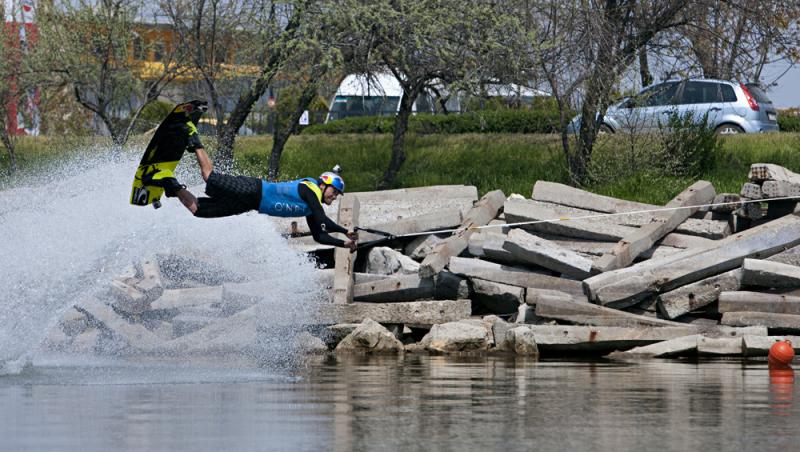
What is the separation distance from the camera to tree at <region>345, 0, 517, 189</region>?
2286cm

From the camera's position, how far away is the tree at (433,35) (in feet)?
75.0

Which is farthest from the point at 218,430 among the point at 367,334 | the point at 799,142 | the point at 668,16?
the point at 799,142

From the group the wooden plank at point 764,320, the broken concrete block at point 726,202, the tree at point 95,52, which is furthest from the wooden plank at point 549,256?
the tree at point 95,52

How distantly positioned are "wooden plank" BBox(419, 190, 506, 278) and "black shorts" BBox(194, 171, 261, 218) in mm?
2960

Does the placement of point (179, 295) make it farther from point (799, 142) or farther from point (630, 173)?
point (799, 142)

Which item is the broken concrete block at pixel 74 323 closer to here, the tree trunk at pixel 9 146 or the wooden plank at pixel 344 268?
the wooden plank at pixel 344 268

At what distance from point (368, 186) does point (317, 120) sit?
18.0m

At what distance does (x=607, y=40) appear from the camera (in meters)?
22.9

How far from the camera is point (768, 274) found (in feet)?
52.5

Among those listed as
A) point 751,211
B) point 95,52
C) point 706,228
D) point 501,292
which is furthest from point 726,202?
point 95,52

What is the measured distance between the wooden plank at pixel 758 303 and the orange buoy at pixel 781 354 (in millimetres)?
2056

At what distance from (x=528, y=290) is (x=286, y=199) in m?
3.93

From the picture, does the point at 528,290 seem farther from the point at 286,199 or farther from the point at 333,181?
the point at 286,199

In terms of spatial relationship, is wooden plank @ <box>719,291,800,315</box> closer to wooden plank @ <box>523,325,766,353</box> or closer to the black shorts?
wooden plank @ <box>523,325,766,353</box>
